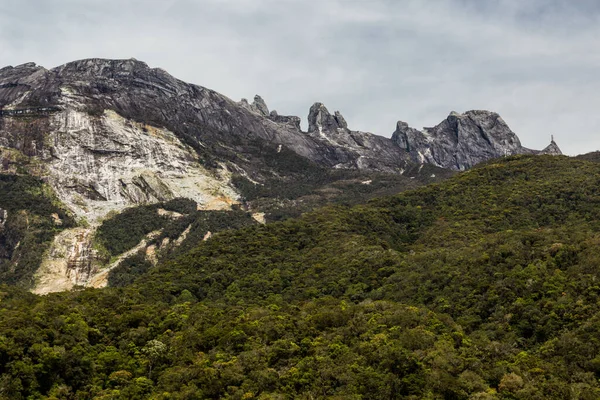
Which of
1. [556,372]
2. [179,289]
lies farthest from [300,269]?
[556,372]

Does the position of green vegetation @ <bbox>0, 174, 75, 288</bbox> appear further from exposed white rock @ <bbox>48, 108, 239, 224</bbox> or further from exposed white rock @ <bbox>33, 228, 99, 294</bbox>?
exposed white rock @ <bbox>48, 108, 239, 224</bbox>

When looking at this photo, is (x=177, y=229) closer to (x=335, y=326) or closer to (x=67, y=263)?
(x=67, y=263)

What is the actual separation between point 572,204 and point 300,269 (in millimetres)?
51259

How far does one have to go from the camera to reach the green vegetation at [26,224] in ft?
418

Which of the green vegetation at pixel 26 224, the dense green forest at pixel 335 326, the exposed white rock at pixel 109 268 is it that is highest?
the green vegetation at pixel 26 224

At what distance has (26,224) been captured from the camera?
14288 centimetres

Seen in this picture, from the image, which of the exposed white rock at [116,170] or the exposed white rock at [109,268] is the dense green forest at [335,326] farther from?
the exposed white rock at [116,170]

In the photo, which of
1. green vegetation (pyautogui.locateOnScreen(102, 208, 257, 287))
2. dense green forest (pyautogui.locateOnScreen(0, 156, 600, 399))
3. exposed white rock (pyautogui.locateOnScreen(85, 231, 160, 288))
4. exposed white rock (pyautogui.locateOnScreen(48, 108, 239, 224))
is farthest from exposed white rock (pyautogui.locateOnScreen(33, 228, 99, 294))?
dense green forest (pyautogui.locateOnScreen(0, 156, 600, 399))

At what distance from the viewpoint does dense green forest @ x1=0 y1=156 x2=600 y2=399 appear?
45062mm

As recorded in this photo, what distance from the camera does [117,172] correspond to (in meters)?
178

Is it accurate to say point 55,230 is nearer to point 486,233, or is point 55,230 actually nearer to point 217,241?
point 217,241


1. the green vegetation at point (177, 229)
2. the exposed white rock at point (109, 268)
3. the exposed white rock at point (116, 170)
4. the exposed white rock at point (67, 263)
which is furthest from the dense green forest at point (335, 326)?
the exposed white rock at point (116, 170)

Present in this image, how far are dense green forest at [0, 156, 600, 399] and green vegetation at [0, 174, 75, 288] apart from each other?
5517cm

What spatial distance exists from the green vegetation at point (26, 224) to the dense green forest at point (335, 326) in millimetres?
55167
